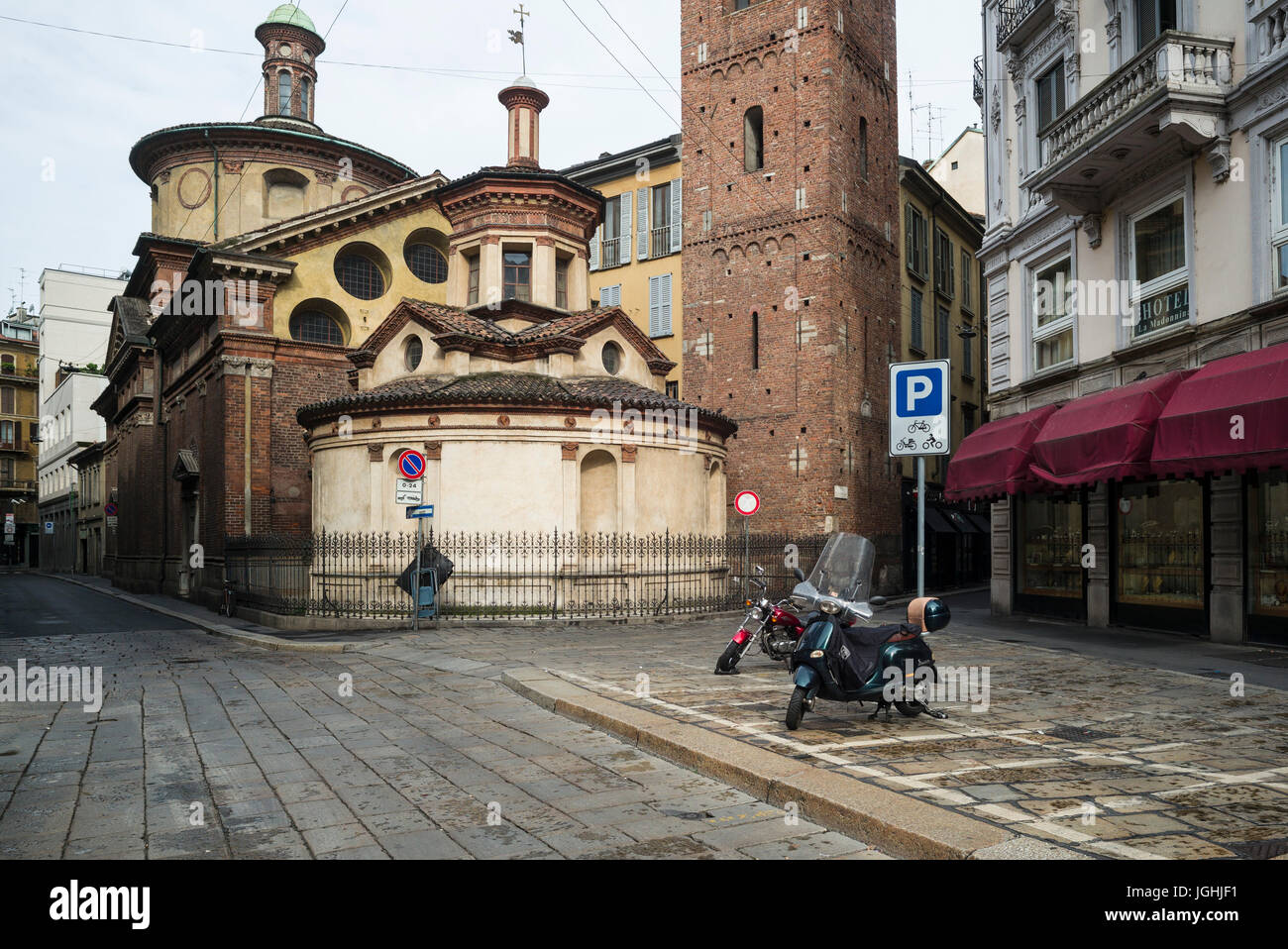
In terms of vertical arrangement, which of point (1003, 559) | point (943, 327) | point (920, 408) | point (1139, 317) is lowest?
point (1003, 559)

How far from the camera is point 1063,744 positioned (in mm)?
6602

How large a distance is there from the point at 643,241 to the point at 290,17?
17.6 meters

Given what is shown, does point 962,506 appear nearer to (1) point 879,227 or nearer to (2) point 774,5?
(1) point 879,227

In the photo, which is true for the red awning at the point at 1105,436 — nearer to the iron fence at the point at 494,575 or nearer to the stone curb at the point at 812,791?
the iron fence at the point at 494,575

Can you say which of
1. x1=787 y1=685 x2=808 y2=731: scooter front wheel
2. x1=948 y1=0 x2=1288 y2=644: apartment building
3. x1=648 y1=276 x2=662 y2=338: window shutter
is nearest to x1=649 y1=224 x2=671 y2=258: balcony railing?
x1=648 y1=276 x2=662 y2=338: window shutter

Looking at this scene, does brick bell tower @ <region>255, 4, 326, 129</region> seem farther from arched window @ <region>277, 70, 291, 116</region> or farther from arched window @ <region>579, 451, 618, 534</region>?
arched window @ <region>579, 451, 618, 534</region>

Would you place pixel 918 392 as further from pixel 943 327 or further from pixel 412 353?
pixel 943 327

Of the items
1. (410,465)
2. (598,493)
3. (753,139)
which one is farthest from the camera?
(753,139)

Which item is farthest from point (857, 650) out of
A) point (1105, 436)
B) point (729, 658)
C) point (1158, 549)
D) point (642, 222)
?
point (642, 222)

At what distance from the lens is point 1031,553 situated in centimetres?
1856

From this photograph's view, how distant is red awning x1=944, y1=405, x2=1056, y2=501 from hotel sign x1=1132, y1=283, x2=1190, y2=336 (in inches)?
85.2
